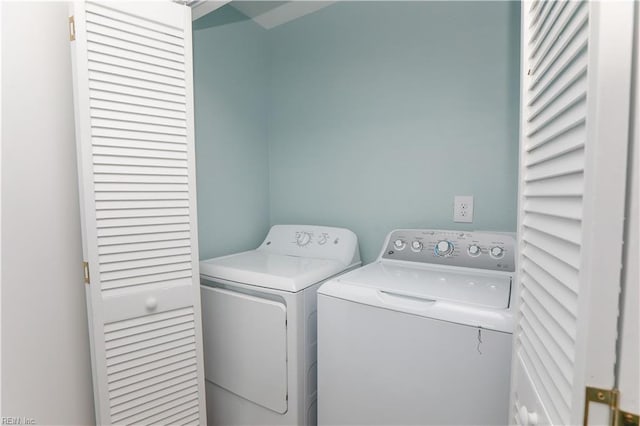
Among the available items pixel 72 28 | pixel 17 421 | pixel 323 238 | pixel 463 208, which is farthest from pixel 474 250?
pixel 17 421

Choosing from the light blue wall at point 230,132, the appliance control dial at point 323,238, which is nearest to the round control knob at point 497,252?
the appliance control dial at point 323,238

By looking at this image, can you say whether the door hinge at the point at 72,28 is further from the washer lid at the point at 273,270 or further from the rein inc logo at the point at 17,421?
the rein inc logo at the point at 17,421

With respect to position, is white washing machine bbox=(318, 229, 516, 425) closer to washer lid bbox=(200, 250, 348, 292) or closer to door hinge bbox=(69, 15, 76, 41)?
washer lid bbox=(200, 250, 348, 292)

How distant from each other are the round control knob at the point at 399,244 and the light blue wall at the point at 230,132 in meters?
1.01

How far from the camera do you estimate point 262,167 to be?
2.31 m

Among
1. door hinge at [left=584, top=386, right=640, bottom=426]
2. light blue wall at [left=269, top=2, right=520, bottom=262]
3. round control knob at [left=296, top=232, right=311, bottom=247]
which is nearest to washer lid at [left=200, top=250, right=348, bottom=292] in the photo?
round control knob at [left=296, top=232, right=311, bottom=247]

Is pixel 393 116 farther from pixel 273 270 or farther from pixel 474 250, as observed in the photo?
pixel 273 270

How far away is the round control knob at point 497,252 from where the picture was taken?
144 centimetres

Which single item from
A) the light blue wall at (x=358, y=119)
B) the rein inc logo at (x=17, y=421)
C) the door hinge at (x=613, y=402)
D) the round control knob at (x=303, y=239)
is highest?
the light blue wall at (x=358, y=119)

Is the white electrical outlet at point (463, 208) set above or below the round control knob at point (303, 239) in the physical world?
above

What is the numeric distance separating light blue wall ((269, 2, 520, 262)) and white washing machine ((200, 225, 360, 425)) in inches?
17.9

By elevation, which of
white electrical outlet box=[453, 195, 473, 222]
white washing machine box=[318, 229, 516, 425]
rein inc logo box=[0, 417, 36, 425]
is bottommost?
rein inc logo box=[0, 417, 36, 425]

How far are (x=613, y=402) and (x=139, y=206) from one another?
54.0 inches

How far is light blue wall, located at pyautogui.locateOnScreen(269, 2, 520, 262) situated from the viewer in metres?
1.58
